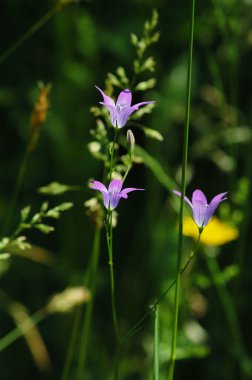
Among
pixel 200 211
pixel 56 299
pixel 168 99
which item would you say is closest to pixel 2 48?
pixel 168 99

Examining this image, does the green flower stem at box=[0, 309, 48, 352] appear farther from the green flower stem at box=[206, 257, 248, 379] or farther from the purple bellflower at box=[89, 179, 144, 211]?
the purple bellflower at box=[89, 179, 144, 211]

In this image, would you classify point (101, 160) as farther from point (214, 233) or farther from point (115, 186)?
point (115, 186)

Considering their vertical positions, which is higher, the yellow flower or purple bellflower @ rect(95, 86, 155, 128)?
the yellow flower

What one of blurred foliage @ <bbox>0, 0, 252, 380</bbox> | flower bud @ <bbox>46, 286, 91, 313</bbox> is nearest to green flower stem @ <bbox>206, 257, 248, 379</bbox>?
blurred foliage @ <bbox>0, 0, 252, 380</bbox>

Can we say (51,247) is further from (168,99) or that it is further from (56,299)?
(56,299)

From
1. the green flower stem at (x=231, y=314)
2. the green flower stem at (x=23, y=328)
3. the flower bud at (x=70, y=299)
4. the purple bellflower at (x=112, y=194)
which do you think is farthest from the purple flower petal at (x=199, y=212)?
the green flower stem at (x=231, y=314)
